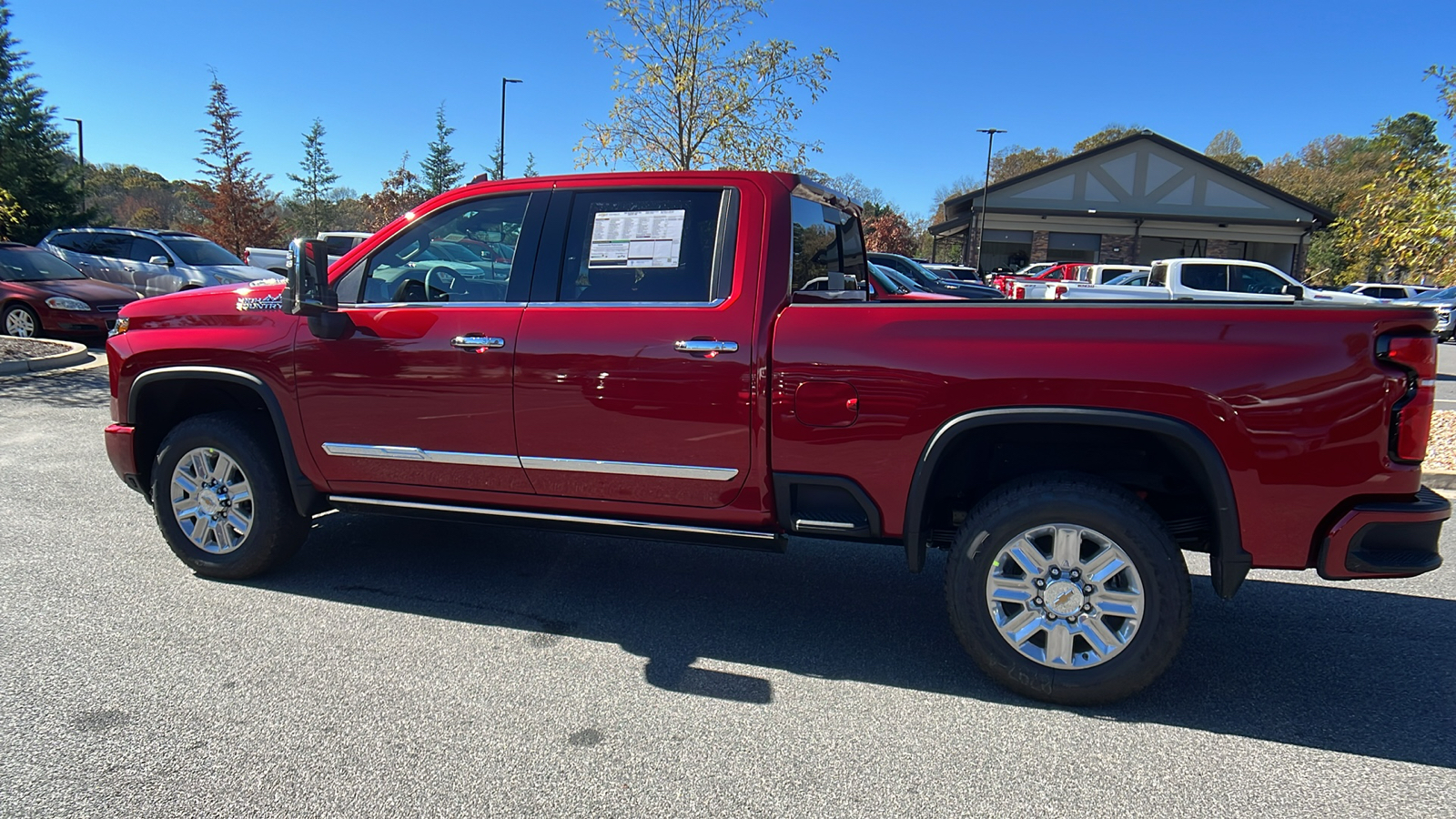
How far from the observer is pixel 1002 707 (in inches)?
124

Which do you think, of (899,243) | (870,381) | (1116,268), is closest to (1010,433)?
(870,381)

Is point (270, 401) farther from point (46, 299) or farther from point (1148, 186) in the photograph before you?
point (1148, 186)

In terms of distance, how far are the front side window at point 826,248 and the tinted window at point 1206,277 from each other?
1510 centimetres

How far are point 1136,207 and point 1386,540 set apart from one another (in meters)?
40.4

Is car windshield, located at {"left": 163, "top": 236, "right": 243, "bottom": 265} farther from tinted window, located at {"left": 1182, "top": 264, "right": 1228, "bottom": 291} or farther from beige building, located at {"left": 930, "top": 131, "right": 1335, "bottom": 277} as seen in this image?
beige building, located at {"left": 930, "top": 131, "right": 1335, "bottom": 277}

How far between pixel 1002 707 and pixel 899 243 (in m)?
51.1

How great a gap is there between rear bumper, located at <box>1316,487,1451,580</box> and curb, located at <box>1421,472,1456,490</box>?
4448mm

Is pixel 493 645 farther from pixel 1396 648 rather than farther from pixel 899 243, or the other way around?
pixel 899 243

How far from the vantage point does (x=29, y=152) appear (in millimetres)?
25672

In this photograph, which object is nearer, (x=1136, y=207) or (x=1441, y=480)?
(x=1441, y=480)

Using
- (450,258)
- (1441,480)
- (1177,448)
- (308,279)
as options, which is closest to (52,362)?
(308,279)

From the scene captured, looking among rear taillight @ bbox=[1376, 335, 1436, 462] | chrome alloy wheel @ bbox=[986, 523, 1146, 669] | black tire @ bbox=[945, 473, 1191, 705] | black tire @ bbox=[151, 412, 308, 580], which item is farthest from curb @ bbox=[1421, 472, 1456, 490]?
black tire @ bbox=[151, 412, 308, 580]

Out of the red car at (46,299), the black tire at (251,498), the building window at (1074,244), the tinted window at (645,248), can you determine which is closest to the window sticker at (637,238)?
the tinted window at (645,248)

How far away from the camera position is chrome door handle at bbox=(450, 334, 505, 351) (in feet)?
11.9
